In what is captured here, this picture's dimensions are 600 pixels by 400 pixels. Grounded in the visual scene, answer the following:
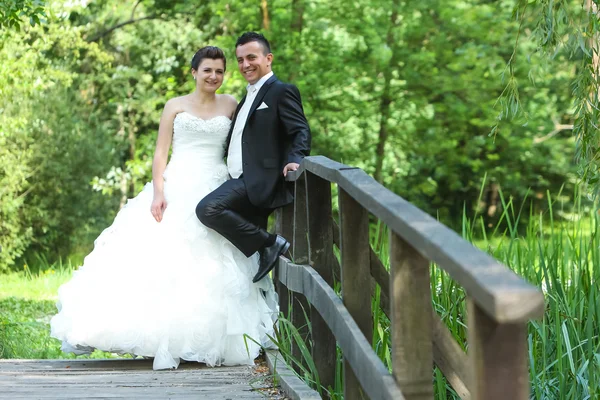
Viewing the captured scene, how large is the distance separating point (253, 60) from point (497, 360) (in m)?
3.78

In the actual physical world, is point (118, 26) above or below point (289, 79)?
above

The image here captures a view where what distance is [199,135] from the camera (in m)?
5.32

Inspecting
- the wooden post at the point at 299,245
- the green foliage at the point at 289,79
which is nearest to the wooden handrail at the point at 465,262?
the wooden post at the point at 299,245

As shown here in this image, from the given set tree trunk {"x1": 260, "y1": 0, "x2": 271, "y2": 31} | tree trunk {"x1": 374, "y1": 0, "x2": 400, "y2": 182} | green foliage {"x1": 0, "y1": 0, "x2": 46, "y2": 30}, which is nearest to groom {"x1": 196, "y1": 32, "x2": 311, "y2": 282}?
green foliage {"x1": 0, "y1": 0, "x2": 46, "y2": 30}

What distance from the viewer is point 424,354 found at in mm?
2045

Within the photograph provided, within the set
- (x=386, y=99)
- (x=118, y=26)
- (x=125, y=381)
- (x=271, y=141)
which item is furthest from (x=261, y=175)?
(x=118, y=26)

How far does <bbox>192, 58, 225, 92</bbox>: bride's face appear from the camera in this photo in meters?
5.21

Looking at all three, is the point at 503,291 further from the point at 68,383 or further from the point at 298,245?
the point at 68,383

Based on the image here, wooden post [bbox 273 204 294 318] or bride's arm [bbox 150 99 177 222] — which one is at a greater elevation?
bride's arm [bbox 150 99 177 222]

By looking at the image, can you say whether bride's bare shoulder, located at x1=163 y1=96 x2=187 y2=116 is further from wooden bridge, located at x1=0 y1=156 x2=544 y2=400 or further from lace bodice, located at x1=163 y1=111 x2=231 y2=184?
wooden bridge, located at x1=0 y1=156 x2=544 y2=400

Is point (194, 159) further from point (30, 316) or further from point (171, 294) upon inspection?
point (30, 316)

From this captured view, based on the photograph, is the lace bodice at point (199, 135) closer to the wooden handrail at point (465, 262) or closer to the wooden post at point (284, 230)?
the wooden post at point (284, 230)

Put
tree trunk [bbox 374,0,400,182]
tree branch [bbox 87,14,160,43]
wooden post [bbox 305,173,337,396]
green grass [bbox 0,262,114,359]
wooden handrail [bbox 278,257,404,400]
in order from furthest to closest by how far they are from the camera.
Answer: tree branch [bbox 87,14,160,43], tree trunk [bbox 374,0,400,182], green grass [bbox 0,262,114,359], wooden post [bbox 305,173,337,396], wooden handrail [bbox 278,257,404,400]

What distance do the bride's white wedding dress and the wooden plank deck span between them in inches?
5.5
